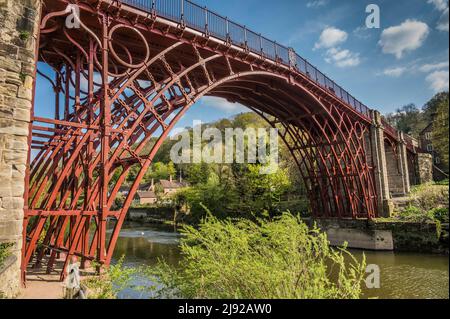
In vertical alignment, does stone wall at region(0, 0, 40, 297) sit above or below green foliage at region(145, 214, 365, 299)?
above

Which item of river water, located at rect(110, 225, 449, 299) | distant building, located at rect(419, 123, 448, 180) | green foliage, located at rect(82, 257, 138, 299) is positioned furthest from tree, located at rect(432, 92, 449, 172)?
distant building, located at rect(419, 123, 448, 180)

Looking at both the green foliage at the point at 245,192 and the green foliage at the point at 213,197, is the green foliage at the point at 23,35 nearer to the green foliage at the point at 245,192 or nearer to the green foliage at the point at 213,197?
the green foliage at the point at 245,192

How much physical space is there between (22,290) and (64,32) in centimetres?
647

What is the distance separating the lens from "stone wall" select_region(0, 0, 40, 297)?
5.84 m

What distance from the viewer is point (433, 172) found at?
35.6m

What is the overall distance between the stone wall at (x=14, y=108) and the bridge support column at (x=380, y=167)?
A: 2235cm

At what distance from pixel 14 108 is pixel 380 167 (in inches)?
914

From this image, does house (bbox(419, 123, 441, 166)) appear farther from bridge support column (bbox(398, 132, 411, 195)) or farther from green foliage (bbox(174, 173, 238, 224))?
green foliage (bbox(174, 173, 238, 224))

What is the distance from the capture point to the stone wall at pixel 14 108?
584 cm

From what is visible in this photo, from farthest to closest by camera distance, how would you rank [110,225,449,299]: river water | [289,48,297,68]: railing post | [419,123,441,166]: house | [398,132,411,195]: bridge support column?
[419,123,441,166]: house, [398,132,411,195]: bridge support column, [289,48,297,68]: railing post, [110,225,449,299]: river water

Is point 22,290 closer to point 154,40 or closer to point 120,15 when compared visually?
point 120,15

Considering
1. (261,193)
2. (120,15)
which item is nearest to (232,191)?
(261,193)

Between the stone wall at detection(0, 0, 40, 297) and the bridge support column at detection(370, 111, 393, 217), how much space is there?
22.4 meters

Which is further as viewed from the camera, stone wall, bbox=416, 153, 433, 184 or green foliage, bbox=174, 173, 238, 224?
stone wall, bbox=416, 153, 433, 184
